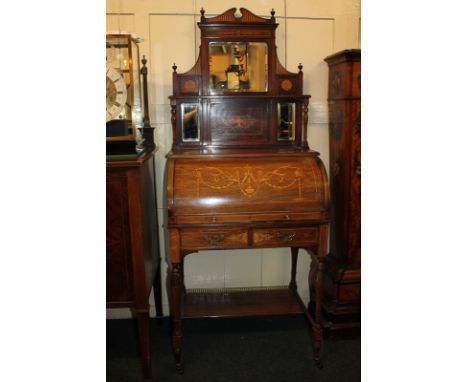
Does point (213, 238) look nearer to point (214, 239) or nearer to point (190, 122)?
point (214, 239)

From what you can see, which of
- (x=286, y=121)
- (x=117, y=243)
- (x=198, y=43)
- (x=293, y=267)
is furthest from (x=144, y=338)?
(x=198, y=43)

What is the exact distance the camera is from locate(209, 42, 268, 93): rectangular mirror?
7.99 feet

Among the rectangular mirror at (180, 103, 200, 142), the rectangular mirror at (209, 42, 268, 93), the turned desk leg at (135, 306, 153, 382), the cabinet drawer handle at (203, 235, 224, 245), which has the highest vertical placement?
the rectangular mirror at (209, 42, 268, 93)

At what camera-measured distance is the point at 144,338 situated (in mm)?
2107

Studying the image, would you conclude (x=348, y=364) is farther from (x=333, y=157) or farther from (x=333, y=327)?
(x=333, y=157)

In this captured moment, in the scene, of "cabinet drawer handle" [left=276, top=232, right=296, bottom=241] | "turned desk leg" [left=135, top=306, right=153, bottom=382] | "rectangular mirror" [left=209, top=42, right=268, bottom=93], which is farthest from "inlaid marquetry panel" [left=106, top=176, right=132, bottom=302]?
"rectangular mirror" [left=209, top=42, right=268, bottom=93]

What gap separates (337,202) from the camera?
8.44ft

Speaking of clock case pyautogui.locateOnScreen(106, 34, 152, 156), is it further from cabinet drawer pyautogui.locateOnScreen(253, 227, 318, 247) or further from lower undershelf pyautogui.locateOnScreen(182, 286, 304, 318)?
lower undershelf pyautogui.locateOnScreen(182, 286, 304, 318)

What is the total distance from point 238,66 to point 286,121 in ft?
1.49

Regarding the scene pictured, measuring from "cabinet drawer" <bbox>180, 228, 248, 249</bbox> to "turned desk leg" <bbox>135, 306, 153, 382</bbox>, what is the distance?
402 mm

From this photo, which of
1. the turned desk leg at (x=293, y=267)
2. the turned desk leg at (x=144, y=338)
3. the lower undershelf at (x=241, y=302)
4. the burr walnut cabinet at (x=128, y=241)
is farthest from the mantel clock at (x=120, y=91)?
the turned desk leg at (x=293, y=267)

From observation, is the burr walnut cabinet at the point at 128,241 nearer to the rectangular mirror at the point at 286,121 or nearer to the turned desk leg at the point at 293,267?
the rectangular mirror at the point at 286,121

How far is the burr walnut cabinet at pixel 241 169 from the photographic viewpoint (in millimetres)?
2076
